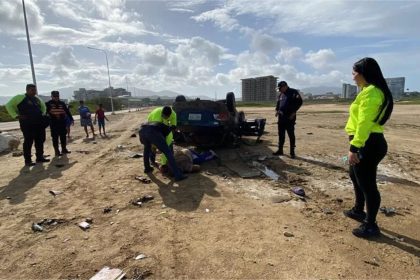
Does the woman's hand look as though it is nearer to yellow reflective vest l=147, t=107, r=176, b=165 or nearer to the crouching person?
the crouching person

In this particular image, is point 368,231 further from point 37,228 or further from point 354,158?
point 37,228

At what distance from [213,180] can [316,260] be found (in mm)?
3234

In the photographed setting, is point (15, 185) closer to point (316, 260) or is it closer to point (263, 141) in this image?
point (316, 260)

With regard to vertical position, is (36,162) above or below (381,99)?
below

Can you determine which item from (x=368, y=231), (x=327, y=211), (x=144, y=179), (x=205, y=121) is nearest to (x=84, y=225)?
(x=144, y=179)

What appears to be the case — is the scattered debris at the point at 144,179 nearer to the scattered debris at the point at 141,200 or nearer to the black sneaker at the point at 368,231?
the scattered debris at the point at 141,200

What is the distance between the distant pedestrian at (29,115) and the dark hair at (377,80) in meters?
7.64

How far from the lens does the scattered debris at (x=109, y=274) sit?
3.05 meters

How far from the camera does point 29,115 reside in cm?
796

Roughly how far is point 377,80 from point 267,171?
3.80 meters

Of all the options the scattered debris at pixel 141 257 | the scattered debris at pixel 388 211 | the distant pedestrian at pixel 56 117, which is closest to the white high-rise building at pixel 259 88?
the distant pedestrian at pixel 56 117

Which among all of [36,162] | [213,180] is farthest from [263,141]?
[36,162]

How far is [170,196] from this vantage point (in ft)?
17.6

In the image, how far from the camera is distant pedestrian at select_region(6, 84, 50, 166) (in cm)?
783
